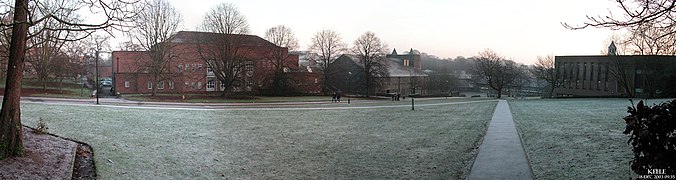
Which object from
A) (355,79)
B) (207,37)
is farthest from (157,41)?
(355,79)

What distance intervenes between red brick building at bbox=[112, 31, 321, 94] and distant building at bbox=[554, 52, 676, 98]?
36.9 m

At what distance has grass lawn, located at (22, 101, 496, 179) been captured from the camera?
432 inches

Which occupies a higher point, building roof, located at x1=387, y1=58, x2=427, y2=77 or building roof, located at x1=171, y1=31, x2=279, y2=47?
building roof, located at x1=171, y1=31, x2=279, y2=47

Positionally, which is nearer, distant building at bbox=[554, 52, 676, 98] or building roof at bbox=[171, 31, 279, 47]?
distant building at bbox=[554, 52, 676, 98]

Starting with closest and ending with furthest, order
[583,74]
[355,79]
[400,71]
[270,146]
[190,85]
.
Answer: [270,146] → [190,85] → [355,79] → [583,74] → [400,71]

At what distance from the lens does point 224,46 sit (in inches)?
1923

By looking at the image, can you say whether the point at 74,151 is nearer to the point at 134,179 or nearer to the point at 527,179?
the point at 134,179

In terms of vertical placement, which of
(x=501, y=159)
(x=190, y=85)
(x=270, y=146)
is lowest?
(x=270, y=146)

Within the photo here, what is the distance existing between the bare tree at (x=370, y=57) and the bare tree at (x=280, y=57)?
29.8 ft

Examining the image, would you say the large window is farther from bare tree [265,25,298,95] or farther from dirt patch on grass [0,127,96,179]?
dirt patch on grass [0,127,96,179]

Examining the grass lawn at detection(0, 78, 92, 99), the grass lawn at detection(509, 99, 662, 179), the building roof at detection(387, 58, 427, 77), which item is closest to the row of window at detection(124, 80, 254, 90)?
the grass lawn at detection(0, 78, 92, 99)

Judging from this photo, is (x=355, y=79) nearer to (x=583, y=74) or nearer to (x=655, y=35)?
(x=583, y=74)

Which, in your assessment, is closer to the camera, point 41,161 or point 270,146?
point 41,161

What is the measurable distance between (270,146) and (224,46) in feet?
118
